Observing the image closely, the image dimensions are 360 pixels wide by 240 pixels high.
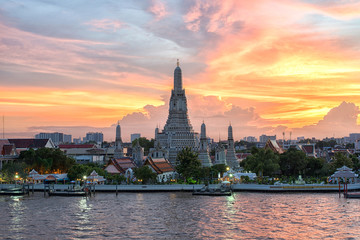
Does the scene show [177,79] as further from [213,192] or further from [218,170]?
[213,192]

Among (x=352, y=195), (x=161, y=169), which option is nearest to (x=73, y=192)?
(x=161, y=169)

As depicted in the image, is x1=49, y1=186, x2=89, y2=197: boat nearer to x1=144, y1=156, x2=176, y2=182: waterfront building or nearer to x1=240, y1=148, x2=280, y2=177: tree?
x1=144, y1=156, x2=176, y2=182: waterfront building

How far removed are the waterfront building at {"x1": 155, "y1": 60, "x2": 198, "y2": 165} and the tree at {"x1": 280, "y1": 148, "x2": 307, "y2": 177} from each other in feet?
127

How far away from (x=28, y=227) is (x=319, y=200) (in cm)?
4274

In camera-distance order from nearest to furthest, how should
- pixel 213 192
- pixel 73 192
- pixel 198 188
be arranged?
pixel 213 192, pixel 73 192, pixel 198 188

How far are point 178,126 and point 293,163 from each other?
157ft

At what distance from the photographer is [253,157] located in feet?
345

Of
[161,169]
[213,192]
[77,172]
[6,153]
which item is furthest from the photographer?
[6,153]

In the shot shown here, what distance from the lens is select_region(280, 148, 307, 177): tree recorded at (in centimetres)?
10731

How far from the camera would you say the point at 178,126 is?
146 m

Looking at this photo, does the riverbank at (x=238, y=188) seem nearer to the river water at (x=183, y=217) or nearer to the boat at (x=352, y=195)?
the river water at (x=183, y=217)

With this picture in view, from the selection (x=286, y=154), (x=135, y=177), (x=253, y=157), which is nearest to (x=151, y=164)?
(x=135, y=177)

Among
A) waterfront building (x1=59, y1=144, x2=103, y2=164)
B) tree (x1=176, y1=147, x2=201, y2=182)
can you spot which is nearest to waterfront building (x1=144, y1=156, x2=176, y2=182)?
tree (x1=176, y1=147, x2=201, y2=182)

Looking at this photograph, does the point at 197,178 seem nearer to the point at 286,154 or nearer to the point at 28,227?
the point at 286,154
